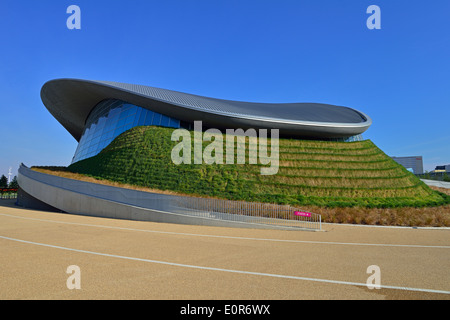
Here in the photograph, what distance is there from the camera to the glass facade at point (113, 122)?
25469 mm

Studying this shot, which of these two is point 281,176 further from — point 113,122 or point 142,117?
point 113,122

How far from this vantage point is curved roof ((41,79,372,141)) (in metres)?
24.5

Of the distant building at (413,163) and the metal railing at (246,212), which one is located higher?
the distant building at (413,163)

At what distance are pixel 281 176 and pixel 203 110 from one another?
901 centimetres

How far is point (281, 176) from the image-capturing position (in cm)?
2111

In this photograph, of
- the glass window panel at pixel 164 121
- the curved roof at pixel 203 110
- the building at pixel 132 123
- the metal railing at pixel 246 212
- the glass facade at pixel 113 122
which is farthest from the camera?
the glass facade at pixel 113 122

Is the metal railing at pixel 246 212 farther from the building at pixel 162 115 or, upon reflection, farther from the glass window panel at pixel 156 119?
the glass window panel at pixel 156 119

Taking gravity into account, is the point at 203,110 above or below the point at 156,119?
above

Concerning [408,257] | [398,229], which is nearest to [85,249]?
[408,257]

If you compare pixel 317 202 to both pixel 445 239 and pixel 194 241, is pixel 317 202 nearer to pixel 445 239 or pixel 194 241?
pixel 445 239

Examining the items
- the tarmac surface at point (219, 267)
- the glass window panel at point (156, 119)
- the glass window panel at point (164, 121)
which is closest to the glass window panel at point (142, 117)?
the glass window panel at point (156, 119)

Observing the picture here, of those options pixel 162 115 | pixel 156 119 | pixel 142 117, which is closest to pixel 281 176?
pixel 162 115

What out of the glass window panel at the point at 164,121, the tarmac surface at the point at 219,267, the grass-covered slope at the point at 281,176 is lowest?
the tarmac surface at the point at 219,267
